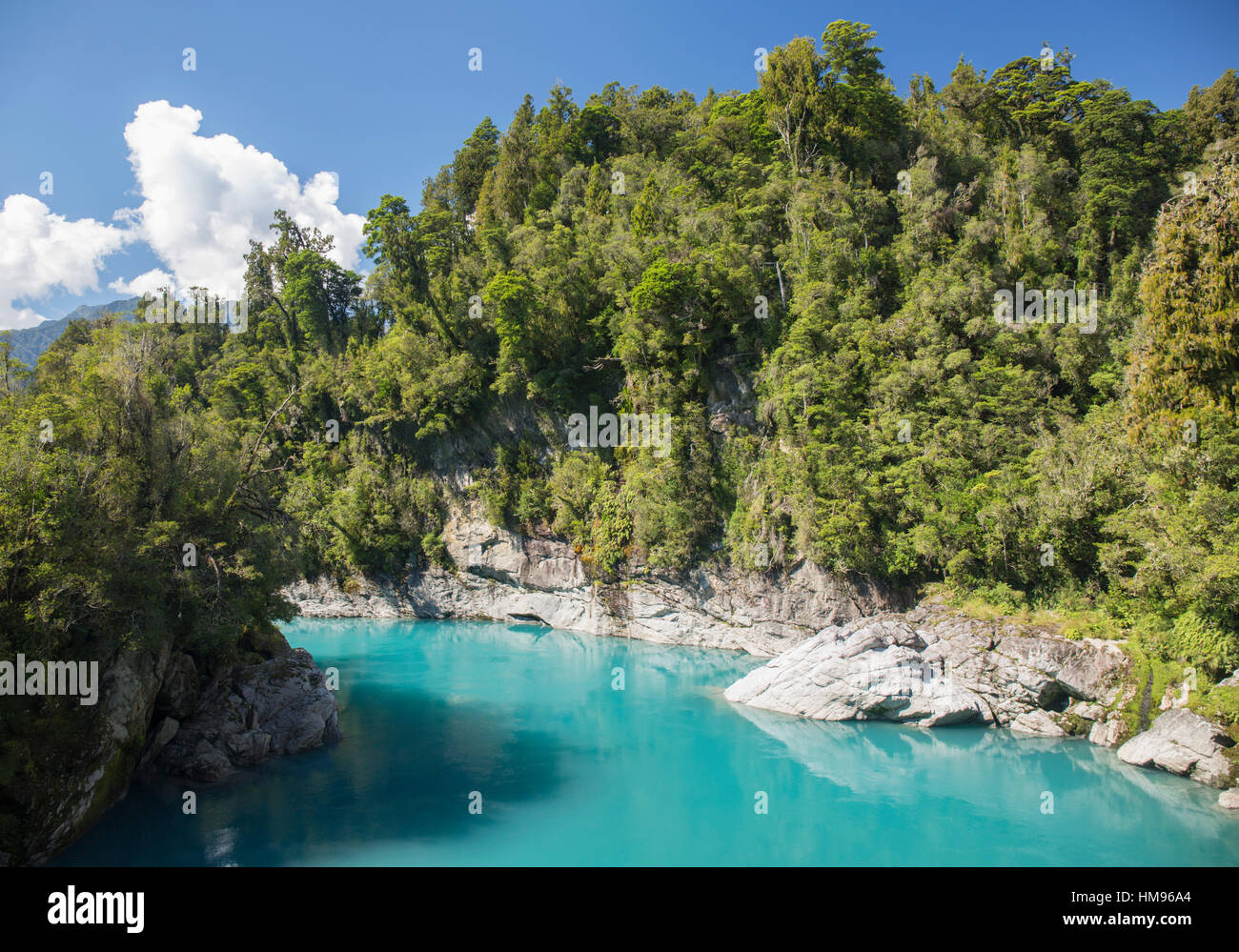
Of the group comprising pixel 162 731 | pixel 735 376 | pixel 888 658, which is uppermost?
pixel 735 376

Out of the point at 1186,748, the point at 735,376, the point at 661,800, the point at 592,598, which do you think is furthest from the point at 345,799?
the point at 735,376

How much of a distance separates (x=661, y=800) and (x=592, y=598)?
A: 15942mm

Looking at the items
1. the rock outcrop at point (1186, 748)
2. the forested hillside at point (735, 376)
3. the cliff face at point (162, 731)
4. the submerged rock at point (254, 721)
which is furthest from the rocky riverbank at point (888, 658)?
the cliff face at point (162, 731)

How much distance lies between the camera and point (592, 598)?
96.8 ft

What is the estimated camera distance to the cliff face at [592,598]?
2288 cm

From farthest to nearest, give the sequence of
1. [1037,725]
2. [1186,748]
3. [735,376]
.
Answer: [735,376] < [1037,725] < [1186,748]

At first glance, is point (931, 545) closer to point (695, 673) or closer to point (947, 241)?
point (695, 673)

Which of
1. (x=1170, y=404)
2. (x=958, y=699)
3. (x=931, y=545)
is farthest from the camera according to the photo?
(x=931, y=545)

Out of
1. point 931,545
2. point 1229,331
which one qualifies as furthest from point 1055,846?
point 1229,331

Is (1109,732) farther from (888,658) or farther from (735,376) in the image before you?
(735,376)

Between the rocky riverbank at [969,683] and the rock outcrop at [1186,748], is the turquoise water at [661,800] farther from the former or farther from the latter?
the rocky riverbank at [969,683]
